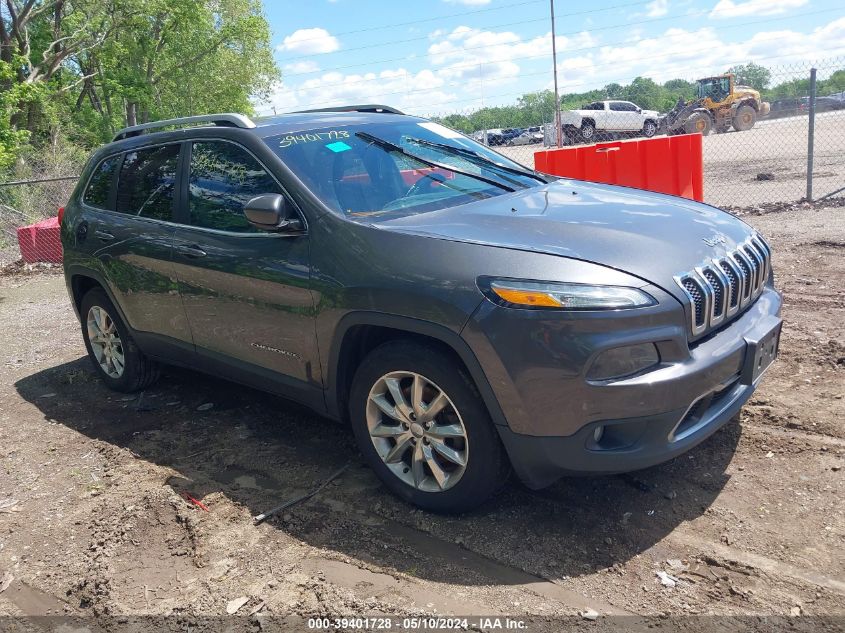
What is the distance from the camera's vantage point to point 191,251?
14.0ft

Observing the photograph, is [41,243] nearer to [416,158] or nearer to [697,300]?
[416,158]

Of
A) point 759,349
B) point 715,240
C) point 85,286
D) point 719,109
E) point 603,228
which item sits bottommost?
point 759,349

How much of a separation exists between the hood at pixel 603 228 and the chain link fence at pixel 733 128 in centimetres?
914

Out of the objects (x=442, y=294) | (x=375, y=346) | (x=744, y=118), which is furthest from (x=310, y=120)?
(x=744, y=118)

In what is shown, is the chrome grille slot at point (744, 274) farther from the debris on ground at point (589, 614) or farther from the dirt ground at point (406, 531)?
the debris on ground at point (589, 614)

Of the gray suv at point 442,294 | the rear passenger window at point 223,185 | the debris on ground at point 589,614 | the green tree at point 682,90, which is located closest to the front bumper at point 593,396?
the gray suv at point 442,294

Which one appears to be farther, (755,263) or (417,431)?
(755,263)

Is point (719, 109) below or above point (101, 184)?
above

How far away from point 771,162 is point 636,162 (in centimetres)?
1116

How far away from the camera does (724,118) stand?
30.9 m

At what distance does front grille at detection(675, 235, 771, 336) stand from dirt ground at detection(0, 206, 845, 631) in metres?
0.87

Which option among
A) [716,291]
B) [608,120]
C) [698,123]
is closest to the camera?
[716,291]

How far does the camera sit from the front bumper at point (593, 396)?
9.09 feet

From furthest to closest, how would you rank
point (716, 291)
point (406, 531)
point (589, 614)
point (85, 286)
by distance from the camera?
point (85, 286)
point (406, 531)
point (716, 291)
point (589, 614)
